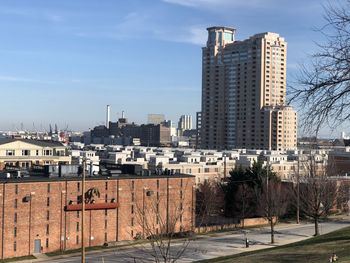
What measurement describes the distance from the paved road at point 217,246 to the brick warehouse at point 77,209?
2825 millimetres

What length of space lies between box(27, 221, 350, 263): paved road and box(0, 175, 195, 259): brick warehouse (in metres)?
2.83

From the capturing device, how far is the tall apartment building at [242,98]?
16875 cm

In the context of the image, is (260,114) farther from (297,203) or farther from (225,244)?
(225,244)

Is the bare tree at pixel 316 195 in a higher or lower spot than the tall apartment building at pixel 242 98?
lower

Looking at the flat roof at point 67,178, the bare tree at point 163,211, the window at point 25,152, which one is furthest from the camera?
the window at point 25,152

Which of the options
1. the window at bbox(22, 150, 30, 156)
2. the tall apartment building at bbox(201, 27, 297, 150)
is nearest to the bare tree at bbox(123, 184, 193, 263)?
the window at bbox(22, 150, 30, 156)

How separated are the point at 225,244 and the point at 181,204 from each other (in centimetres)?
797

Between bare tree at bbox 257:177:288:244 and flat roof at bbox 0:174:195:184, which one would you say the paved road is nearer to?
bare tree at bbox 257:177:288:244

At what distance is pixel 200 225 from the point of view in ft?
184

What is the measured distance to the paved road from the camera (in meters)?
41.4

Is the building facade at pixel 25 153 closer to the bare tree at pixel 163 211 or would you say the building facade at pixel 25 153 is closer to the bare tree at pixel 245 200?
the bare tree at pixel 245 200

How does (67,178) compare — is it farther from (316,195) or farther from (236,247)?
(316,195)

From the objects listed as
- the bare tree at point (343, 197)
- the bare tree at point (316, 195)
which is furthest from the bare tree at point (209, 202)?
the bare tree at point (343, 197)

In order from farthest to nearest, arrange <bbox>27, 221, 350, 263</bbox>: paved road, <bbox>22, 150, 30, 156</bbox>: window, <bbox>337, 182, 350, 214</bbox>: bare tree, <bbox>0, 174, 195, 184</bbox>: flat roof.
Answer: <bbox>22, 150, 30, 156</bbox>: window → <bbox>337, 182, 350, 214</bbox>: bare tree → <bbox>0, 174, 195, 184</bbox>: flat roof → <bbox>27, 221, 350, 263</bbox>: paved road
